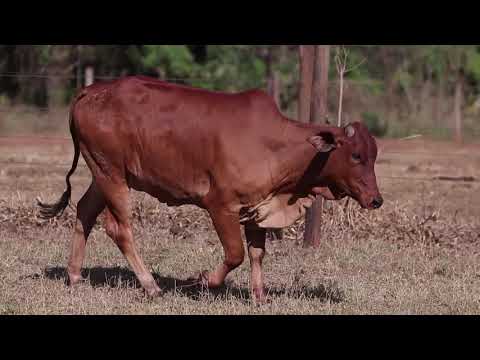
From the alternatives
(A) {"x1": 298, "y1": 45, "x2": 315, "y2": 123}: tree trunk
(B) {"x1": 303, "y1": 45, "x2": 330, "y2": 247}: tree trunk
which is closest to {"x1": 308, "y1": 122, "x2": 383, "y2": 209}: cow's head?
(B) {"x1": 303, "y1": 45, "x2": 330, "y2": 247}: tree trunk

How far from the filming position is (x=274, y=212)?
8039 mm

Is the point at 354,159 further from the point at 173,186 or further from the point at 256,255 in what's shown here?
the point at 173,186

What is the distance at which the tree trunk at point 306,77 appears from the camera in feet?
35.8

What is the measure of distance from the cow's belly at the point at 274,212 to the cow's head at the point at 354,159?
45 cm

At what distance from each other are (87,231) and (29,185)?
17.1 feet

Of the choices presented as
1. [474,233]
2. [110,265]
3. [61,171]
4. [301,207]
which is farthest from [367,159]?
[61,171]

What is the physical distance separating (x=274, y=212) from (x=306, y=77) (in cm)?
326

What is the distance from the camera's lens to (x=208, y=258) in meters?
9.99

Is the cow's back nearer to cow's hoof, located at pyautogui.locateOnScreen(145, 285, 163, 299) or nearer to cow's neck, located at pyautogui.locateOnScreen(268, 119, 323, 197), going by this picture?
cow's neck, located at pyautogui.locateOnScreen(268, 119, 323, 197)

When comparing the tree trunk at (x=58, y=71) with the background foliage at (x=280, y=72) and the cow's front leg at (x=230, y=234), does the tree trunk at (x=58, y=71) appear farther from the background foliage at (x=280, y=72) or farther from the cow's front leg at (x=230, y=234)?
the cow's front leg at (x=230, y=234)

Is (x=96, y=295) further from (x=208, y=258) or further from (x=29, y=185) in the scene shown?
(x=29, y=185)

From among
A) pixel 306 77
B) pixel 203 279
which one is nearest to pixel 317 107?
pixel 306 77

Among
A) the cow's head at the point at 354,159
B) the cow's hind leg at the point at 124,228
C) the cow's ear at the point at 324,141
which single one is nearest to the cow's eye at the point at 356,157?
the cow's head at the point at 354,159
